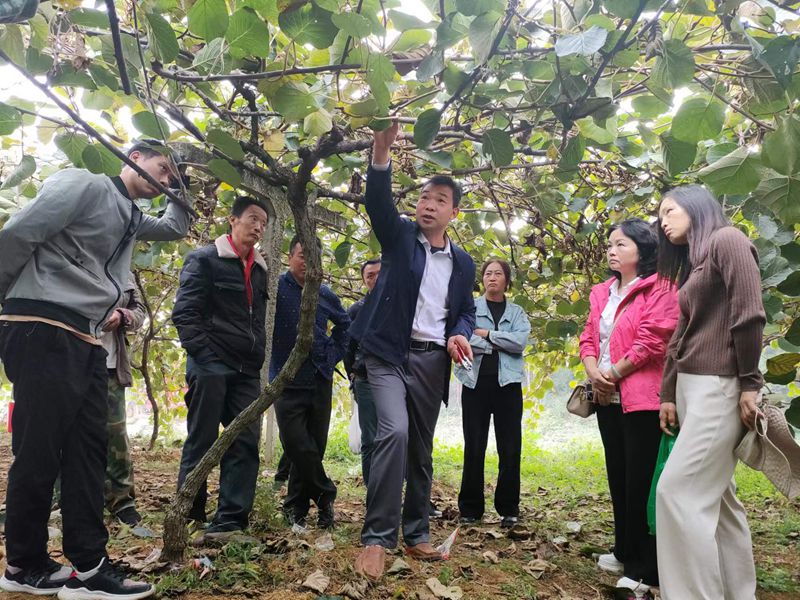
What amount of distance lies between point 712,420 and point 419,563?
141cm

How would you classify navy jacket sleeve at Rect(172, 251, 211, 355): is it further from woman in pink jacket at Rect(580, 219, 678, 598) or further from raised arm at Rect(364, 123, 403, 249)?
woman in pink jacket at Rect(580, 219, 678, 598)

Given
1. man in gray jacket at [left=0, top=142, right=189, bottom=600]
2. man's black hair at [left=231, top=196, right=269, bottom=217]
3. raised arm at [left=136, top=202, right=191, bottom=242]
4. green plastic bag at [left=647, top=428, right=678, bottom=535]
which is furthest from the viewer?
man's black hair at [left=231, top=196, right=269, bottom=217]

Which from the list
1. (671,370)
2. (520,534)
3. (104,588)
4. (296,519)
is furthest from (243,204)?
(520,534)

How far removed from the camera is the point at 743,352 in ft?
6.80

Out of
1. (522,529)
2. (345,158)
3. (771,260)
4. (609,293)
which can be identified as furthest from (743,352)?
(522,529)

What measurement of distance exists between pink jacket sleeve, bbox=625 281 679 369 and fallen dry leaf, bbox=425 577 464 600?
1.27 m

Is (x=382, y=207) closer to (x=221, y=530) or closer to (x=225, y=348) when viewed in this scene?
(x=225, y=348)

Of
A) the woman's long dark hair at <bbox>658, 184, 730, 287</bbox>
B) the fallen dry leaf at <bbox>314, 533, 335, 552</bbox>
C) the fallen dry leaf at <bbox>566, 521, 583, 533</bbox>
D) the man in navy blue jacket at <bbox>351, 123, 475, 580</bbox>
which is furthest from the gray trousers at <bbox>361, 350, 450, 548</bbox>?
the fallen dry leaf at <bbox>566, 521, 583, 533</bbox>

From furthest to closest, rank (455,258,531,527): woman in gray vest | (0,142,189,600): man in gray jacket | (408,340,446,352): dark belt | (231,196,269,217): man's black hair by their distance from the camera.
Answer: (455,258,531,527): woman in gray vest
(231,196,269,217): man's black hair
(408,340,446,352): dark belt
(0,142,189,600): man in gray jacket

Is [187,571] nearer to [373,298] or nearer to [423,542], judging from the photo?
[423,542]

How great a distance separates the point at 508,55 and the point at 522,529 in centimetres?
302

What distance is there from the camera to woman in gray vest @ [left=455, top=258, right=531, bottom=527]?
3938 mm

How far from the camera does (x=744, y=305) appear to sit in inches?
81.9

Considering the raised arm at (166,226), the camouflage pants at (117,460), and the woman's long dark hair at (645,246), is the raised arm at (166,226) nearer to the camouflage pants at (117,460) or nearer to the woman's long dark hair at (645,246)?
the camouflage pants at (117,460)
